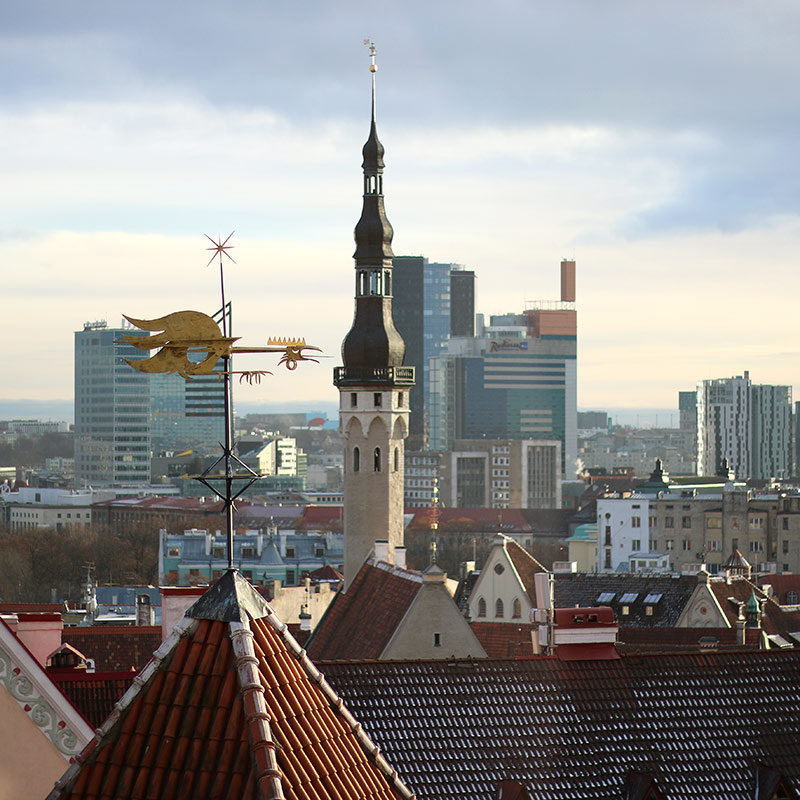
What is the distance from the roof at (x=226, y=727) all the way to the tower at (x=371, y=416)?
5773 centimetres

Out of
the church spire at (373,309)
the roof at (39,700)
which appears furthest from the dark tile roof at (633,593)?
the roof at (39,700)

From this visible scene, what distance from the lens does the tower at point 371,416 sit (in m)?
70.1

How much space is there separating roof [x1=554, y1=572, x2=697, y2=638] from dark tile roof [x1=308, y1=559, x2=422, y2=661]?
1856cm

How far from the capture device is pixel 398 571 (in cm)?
4988

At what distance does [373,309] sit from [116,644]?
1105 inches

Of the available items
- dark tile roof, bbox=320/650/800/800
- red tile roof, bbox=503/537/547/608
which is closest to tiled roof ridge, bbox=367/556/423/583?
red tile roof, bbox=503/537/547/608

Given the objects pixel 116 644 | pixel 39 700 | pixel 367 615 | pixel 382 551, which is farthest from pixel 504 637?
pixel 39 700

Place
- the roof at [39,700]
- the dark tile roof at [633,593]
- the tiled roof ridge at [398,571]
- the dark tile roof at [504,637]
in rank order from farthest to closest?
the dark tile roof at [633,593] < the dark tile roof at [504,637] < the tiled roof ridge at [398,571] < the roof at [39,700]

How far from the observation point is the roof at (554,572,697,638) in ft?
233

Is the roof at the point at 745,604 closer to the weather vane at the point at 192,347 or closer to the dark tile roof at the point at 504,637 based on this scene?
the dark tile roof at the point at 504,637

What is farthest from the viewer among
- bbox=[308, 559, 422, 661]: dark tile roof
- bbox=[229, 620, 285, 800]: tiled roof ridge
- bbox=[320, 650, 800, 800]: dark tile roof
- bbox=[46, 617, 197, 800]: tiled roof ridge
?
bbox=[308, 559, 422, 661]: dark tile roof

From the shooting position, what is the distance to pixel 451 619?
4491cm

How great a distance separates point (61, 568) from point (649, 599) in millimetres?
102094

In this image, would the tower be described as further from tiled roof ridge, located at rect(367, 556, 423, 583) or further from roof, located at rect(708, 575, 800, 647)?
tiled roof ridge, located at rect(367, 556, 423, 583)
